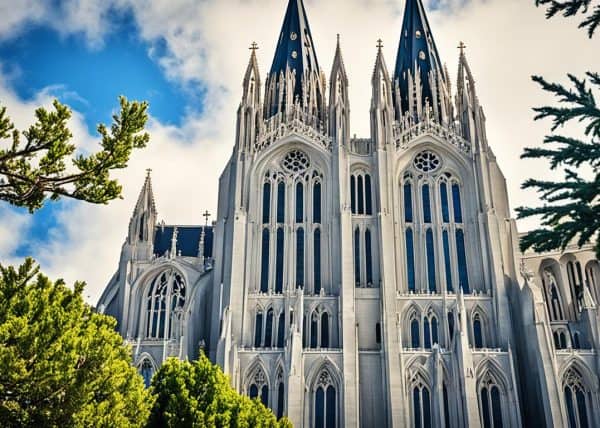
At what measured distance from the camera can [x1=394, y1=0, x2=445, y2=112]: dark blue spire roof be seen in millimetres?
53594

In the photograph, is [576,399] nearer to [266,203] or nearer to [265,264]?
[265,264]

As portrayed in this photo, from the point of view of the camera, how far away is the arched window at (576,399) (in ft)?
128

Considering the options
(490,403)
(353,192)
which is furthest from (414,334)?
(353,192)

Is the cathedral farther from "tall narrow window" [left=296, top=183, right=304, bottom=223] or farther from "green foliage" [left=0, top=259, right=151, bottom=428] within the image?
"green foliage" [left=0, top=259, right=151, bottom=428]

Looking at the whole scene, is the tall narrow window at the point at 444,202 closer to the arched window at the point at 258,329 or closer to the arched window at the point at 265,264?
the arched window at the point at 265,264

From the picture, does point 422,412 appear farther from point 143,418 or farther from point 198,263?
point 143,418

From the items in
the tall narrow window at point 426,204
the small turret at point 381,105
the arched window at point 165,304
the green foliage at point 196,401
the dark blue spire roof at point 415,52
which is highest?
the dark blue spire roof at point 415,52

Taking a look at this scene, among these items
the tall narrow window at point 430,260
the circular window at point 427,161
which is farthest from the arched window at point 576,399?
the circular window at point 427,161

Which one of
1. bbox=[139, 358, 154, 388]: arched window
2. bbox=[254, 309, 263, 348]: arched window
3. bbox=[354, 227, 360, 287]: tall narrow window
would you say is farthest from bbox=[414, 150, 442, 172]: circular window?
bbox=[139, 358, 154, 388]: arched window

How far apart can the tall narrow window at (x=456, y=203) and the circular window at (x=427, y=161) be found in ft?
7.20

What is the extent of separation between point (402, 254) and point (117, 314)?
21627mm

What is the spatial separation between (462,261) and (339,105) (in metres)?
15.5

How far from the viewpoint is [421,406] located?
131ft

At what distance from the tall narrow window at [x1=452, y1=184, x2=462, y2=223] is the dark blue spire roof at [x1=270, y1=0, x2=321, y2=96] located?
15.5 meters
